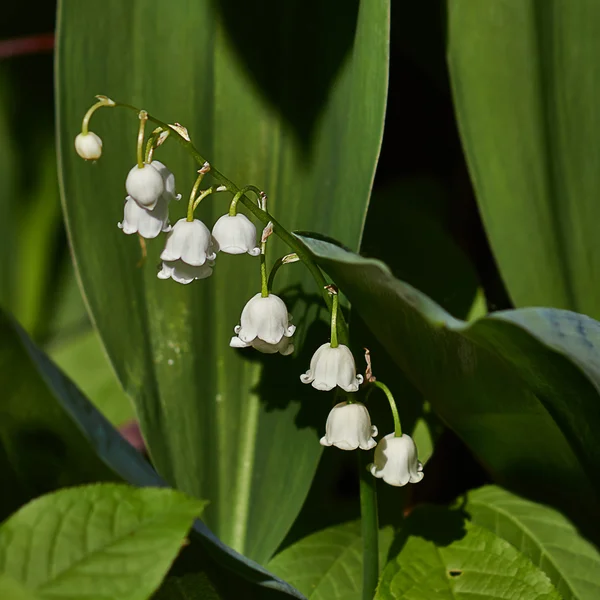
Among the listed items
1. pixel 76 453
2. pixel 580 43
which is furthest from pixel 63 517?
pixel 580 43

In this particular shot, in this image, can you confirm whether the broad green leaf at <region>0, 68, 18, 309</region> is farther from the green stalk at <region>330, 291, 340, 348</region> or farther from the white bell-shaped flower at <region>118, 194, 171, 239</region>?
the green stalk at <region>330, 291, 340, 348</region>

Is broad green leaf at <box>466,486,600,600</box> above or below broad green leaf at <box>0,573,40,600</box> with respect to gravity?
below

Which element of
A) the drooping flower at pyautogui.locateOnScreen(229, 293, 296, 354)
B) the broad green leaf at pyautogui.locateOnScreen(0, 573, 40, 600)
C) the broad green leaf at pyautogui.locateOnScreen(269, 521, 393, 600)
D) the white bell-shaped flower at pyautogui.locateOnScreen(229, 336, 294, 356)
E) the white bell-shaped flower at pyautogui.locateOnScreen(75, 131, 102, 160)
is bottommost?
the broad green leaf at pyautogui.locateOnScreen(269, 521, 393, 600)

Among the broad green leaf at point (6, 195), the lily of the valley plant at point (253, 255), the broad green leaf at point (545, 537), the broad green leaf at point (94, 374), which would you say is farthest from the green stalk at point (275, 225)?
the broad green leaf at point (6, 195)

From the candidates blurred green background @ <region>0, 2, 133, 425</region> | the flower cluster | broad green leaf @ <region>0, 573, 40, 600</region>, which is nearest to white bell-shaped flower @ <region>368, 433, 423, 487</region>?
the flower cluster

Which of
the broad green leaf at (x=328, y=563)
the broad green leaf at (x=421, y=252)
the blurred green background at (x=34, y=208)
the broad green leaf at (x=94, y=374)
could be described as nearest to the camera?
the broad green leaf at (x=328, y=563)

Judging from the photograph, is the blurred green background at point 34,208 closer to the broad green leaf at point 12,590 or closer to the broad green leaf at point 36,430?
the broad green leaf at point 36,430
